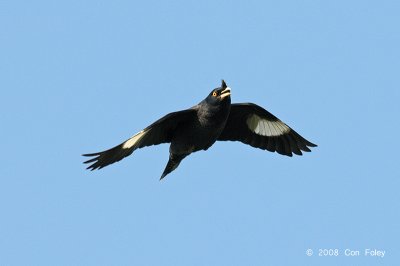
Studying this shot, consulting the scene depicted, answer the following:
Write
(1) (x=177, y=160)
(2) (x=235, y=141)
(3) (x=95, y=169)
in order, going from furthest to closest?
1. (2) (x=235, y=141)
2. (1) (x=177, y=160)
3. (3) (x=95, y=169)

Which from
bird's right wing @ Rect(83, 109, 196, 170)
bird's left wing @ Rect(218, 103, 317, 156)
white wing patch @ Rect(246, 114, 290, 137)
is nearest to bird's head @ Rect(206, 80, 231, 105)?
bird's right wing @ Rect(83, 109, 196, 170)

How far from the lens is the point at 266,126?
18.8 m

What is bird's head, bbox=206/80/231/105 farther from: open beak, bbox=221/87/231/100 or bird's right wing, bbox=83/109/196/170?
bird's right wing, bbox=83/109/196/170

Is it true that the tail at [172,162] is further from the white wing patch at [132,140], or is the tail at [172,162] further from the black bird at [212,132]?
the white wing patch at [132,140]

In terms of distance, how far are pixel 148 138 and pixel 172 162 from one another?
1.16m

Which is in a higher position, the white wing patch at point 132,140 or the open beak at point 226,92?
the open beak at point 226,92

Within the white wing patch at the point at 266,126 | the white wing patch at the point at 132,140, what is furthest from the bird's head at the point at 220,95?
the white wing patch at the point at 266,126

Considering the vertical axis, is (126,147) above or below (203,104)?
below

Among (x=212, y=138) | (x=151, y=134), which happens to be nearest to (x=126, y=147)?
(x=151, y=134)

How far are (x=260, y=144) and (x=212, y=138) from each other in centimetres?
245

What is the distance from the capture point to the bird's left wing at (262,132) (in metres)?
18.5

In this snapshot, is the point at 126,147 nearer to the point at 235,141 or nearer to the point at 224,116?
the point at 224,116

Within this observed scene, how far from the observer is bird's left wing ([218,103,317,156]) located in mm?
18469

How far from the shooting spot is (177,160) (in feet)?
58.0
